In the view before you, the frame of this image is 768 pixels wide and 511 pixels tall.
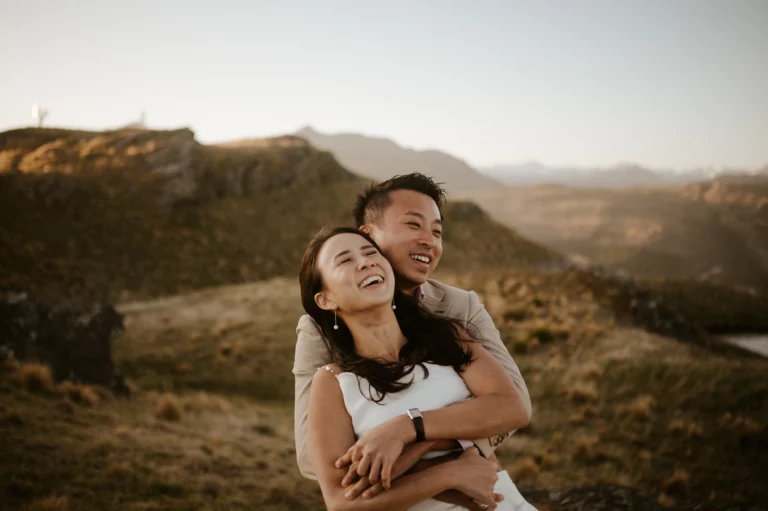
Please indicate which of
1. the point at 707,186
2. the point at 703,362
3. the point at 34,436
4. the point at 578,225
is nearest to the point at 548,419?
the point at 703,362

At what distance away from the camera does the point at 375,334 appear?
9.34ft

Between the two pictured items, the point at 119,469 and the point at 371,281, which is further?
the point at 119,469

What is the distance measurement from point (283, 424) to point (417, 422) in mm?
8317

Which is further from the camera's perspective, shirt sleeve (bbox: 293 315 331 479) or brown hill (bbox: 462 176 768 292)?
brown hill (bbox: 462 176 768 292)

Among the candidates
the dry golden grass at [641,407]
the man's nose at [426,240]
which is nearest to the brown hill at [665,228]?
the dry golden grass at [641,407]

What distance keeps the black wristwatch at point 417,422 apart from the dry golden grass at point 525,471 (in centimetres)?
583

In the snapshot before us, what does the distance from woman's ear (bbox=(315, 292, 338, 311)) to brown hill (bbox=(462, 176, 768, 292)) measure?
6508 cm

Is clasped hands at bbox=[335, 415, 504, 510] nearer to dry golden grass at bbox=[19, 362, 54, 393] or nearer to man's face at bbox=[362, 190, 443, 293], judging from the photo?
man's face at bbox=[362, 190, 443, 293]

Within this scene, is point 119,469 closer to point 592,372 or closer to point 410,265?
point 410,265

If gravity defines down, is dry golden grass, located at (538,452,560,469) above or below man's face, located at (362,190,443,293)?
below

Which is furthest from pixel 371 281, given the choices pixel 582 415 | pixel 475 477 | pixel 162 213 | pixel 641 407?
pixel 162 213

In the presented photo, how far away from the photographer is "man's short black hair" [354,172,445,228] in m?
3.64

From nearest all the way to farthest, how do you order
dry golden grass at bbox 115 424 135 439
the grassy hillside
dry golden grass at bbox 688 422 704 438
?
the grassy hillside
dry golden grass at bbox 115 424 135 439
dry golden grass at bbox 688 422 704 438

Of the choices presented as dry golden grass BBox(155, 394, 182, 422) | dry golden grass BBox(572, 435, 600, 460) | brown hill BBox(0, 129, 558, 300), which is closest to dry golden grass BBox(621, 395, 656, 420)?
dry golden grass BBox(572, 435, 600, 460)
